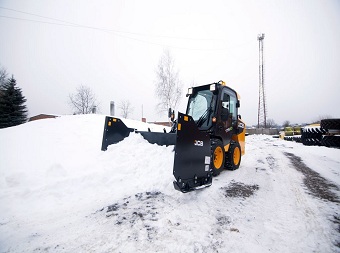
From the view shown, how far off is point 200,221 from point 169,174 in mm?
1465

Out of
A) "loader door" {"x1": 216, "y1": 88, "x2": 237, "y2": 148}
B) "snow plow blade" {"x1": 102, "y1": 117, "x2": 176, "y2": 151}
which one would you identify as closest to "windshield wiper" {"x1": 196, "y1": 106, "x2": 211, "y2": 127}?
"loader door" {"x1": 216, "y1": 88, "x2": 237, "y2": 148}

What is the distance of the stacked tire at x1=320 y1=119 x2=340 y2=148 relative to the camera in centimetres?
1116

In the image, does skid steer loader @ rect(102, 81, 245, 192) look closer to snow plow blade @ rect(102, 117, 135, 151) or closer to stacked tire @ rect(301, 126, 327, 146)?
snow plow blade @ rect(102, 117, 135, 151)

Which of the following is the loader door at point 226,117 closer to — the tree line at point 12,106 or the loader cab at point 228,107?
the loader cab at point 228,107

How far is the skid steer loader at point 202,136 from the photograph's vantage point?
2977 millimetres

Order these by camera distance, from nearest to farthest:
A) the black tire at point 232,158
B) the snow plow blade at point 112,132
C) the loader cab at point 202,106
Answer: the loader cab at point 202,106 → the snow plow blade at point 112,132 → the black tire at point 232,158

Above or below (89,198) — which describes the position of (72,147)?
above


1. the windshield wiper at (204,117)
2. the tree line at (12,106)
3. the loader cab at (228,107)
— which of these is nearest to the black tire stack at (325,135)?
the loader cab at (228,107)

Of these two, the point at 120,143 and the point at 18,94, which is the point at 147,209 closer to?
the point at 120,143

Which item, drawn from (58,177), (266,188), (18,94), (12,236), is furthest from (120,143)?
(18,94)

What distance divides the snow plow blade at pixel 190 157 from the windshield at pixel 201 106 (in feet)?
5.14

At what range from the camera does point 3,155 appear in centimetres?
486

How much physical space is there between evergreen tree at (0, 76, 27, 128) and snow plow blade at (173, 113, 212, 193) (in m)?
35.2

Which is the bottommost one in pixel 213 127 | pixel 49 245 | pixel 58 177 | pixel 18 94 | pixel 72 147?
pixel 49 245
